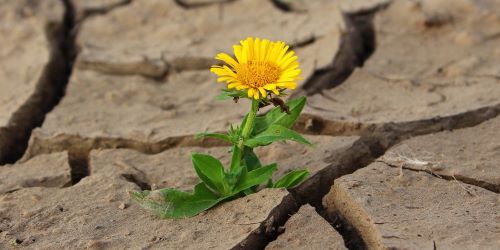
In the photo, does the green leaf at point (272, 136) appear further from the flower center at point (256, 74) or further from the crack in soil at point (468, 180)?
the crack in soil at point (468, 180)

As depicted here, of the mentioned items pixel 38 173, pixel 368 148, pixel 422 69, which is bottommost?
pixel 38 173

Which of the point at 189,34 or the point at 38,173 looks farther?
the point at 189,34

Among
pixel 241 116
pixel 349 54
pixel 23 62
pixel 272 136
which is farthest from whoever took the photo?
pixel 23 62

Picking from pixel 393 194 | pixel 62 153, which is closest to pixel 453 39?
pixel 393 194

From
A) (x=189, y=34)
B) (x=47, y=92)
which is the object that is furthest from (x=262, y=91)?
(x=189, y=34)

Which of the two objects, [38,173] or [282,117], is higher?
[282,117]

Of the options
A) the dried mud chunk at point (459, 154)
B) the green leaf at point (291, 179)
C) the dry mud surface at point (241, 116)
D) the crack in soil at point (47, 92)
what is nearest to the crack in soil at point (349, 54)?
the dry mud surface at point (241, 116)

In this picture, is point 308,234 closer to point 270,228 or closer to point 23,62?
point 270,228

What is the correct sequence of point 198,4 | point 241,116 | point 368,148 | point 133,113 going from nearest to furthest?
point 368,148 → point 241,116 → point 133,113 → point 198,4
